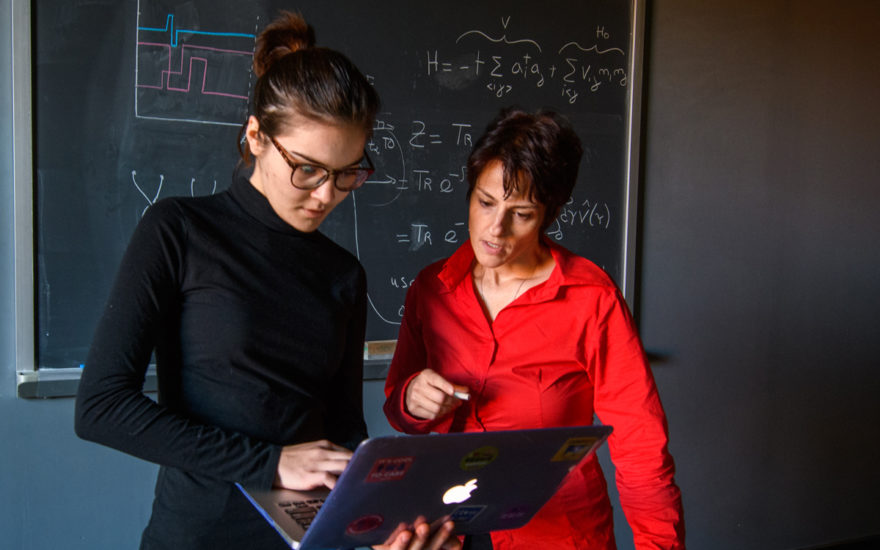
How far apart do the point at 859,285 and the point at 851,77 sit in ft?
Result: 2.94

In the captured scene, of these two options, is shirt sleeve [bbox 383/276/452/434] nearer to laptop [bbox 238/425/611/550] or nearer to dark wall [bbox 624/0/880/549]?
laptop [bbox 238/425/611/550]

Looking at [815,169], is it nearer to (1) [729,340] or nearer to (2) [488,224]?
(1) [729,340]

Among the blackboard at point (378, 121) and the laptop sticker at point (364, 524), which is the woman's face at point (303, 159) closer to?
the laptop sticker at point (364, 524)

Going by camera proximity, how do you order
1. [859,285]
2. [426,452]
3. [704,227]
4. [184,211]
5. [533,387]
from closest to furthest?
[426,452]
[184,211]
[533,387]
[704,227]
[859,285]

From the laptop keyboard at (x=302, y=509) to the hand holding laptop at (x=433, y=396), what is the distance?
319 mm

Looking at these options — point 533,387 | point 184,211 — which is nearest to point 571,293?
point 533,387

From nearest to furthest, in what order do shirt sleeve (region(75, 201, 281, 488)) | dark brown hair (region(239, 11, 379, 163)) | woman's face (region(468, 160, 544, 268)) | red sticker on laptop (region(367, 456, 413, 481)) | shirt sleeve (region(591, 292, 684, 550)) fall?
red sticker on laptop (region(367, 456, 413, 481)), shirt sleeve (region(75, 201, 281, 488)), dark brown hair (region(239, 11, 379, 163)), shirt sleeve (region(591, 292, 684, 550)), woman's face (region(468, 160, 544, 268))

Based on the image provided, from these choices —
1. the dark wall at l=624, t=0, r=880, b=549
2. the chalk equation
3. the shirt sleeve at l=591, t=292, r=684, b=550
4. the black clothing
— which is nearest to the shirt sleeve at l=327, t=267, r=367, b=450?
the black clothing

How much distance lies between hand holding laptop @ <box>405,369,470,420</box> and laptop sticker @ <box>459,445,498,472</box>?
281 millimetres

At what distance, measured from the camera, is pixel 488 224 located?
50.5 inches

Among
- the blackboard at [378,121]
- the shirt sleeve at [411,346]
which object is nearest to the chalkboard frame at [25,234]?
the blackboard at [378,121]

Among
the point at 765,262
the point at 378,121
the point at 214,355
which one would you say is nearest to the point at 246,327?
the point at 214,355

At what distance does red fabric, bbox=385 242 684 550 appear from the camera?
1234 millimetres

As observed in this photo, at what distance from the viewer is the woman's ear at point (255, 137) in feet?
3.41
